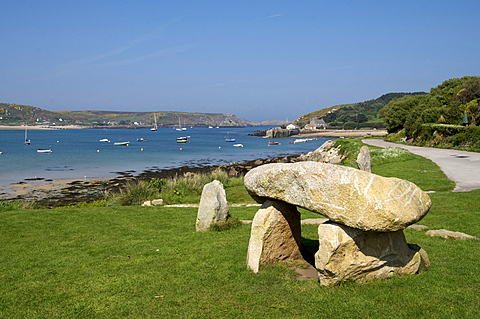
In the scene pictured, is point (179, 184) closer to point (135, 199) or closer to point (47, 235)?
point (135, 199)

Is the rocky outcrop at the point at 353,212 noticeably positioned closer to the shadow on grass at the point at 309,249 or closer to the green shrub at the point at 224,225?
the shadow on grass at the point at 309,249

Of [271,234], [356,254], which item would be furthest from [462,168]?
[356,254]

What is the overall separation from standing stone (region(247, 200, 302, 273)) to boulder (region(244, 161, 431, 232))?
33.5 inches

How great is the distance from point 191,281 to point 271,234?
6.78 feet

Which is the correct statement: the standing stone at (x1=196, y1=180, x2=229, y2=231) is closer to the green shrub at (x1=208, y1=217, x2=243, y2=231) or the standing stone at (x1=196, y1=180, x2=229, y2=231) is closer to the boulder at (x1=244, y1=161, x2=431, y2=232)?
the green shrub at (x1=208, y1=217, x2=243, y2=231)

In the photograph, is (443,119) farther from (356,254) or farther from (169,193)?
(356,254)

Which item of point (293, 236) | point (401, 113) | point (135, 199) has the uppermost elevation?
point (401, 113)

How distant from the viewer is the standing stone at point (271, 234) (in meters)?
8.90

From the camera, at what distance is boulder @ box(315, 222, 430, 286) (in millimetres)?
7484

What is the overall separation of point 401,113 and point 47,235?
2457 inches

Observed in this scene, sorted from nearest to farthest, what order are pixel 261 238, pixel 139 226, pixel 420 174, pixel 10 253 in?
pixel 261 238, pixel 10 253, pixel 139 226, pixel 420 174

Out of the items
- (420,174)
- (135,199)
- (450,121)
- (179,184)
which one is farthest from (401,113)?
(135,199)

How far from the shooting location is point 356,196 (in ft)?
23.6

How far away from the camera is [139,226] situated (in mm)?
15000
